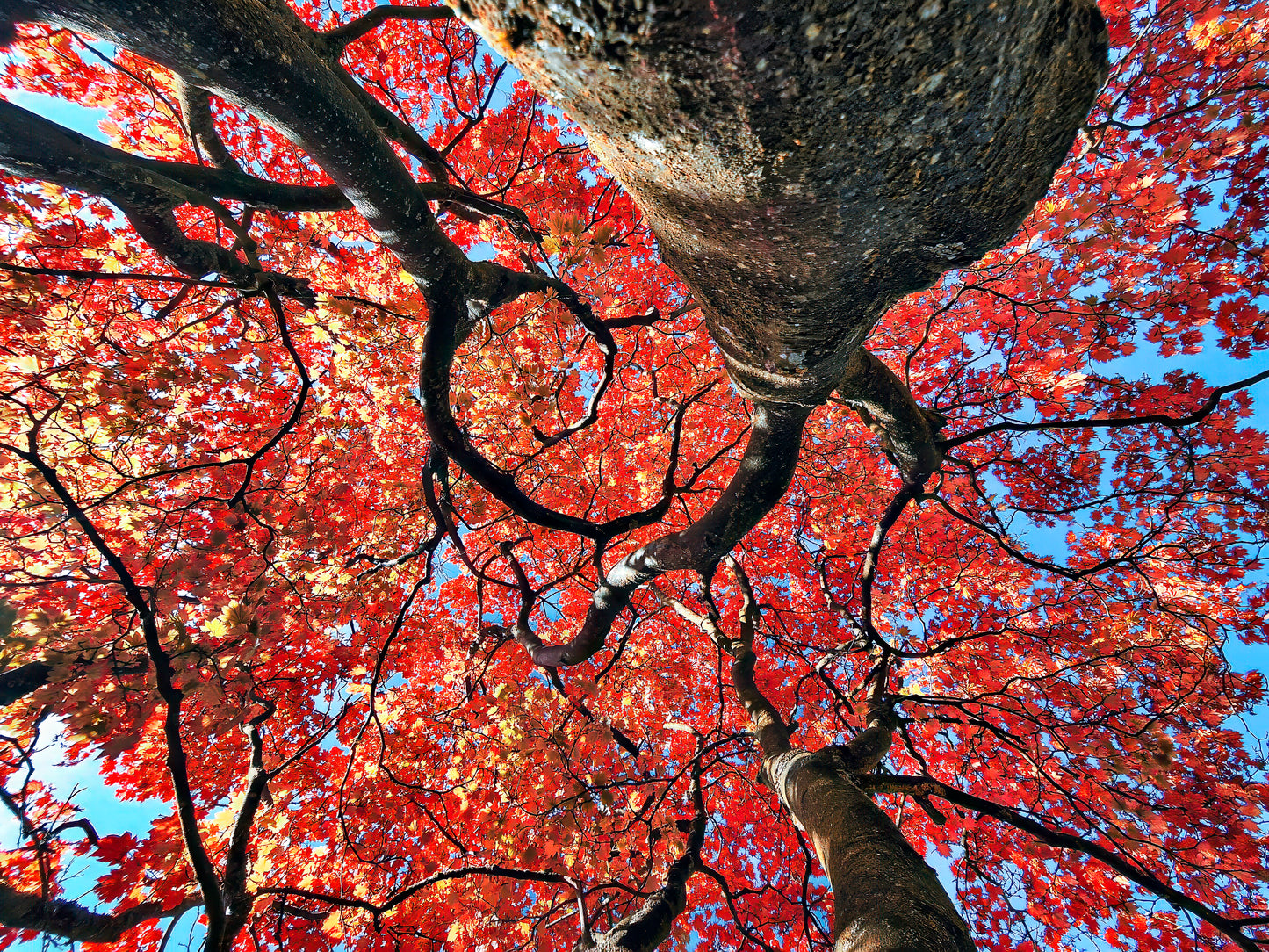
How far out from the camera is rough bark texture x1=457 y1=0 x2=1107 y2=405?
747 millimetres

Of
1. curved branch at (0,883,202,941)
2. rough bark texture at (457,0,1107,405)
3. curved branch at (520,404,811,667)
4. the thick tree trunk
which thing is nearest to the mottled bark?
the thick tree trunk

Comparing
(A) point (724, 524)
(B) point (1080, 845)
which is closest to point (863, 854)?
(B) point (1080, 845)

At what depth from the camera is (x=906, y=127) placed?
93 cm

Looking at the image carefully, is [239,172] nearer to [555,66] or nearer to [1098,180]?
[555,66]

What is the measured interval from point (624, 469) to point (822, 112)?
808 cm

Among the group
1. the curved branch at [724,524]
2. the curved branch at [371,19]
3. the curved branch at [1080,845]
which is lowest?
the curved branch at [1080,845]

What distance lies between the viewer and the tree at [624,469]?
1215 millimetres

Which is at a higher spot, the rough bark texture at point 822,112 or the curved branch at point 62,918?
the rough bark texture at point 822,112

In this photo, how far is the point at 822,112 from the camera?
0.88 m

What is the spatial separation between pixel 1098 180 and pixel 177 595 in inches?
419

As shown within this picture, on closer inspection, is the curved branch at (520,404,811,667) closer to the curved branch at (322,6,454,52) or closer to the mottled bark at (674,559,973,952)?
the mottled bark at (674,559,973,952)

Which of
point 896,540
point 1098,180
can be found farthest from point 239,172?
point 896,540

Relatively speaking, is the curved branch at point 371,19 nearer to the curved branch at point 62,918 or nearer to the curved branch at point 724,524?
the curved branch at point 724,524

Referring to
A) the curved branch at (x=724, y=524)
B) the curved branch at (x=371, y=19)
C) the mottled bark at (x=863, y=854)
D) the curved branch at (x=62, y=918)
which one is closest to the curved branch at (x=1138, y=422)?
the curved branch at (x=724, y=524)
